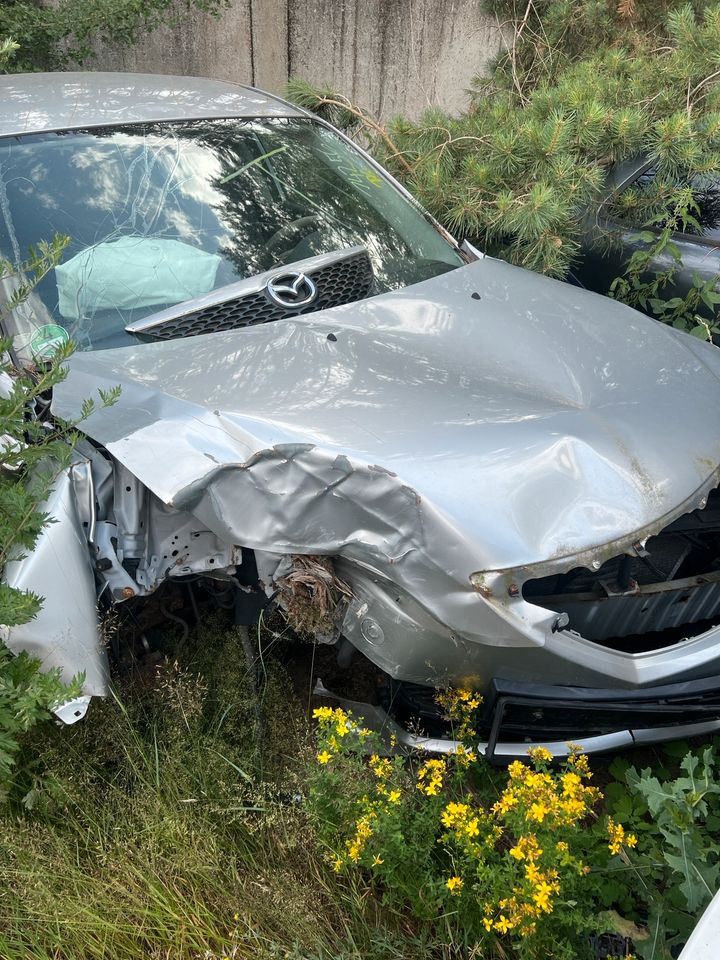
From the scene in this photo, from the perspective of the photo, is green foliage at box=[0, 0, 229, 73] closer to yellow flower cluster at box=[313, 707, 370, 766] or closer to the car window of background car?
the car window of background car

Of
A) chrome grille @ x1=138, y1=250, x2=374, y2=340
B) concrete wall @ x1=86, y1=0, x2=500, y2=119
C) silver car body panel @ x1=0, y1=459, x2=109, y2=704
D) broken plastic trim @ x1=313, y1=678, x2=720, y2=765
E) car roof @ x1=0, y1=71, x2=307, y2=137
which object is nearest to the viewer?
silver car body panel @ x1=0, y1=459, x2=109, y2=704

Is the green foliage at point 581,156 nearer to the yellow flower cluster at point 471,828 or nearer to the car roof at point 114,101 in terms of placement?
the car roof at point 114,101

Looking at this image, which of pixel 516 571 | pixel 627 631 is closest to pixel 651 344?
pixel 627 631

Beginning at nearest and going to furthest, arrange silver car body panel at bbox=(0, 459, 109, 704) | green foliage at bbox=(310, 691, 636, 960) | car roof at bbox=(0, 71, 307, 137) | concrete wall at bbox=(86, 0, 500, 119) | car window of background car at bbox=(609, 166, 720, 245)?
green foliage at bbox=(310, 691, 636, 960), silver car body panel at bbox=(0, 459, 109, 704), car roof at bbox=(0, 71, 307, 137), car window of background car at bbox=(609, 166, 720, 245), concrete wall at bbox=(86, 0, 500, 119)

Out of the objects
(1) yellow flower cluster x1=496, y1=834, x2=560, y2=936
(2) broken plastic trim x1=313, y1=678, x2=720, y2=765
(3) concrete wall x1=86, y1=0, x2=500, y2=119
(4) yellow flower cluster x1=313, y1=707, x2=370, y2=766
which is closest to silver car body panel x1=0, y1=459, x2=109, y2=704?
(4) yellow flower cluster x1=313, y1=707, x2=370, y2=766

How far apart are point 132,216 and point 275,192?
0.56 meters

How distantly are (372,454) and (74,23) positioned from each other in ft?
18.6

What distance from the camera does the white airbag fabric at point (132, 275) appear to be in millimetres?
2481

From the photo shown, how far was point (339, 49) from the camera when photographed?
6.61 meters

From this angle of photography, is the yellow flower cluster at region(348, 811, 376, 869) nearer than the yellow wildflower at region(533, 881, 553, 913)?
No

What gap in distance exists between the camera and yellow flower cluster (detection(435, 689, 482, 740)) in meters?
2.02

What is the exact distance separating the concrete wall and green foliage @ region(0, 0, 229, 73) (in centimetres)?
16

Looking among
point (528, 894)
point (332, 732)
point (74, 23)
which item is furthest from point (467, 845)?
point (74, 23)

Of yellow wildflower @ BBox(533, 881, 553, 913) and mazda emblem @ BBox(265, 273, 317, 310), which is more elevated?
mazda emblem @ BBox(265, 273, 317, 310)
